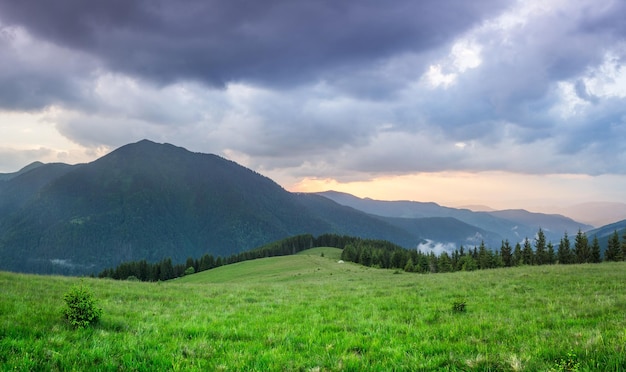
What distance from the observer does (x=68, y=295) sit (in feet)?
35.6

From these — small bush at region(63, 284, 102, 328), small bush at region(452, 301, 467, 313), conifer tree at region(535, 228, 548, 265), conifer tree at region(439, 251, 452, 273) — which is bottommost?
conifer tree at region(439, 251, 452, 273)

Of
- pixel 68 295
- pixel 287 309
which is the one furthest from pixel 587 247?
pixel 68 295

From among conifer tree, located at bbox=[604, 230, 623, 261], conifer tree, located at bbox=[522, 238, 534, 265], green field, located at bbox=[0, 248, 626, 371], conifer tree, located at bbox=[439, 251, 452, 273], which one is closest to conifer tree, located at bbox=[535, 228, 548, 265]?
conifer tree, located at bbox=[522, 238, 534, 265]

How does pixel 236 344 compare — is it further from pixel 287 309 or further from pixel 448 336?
pixel 287 309

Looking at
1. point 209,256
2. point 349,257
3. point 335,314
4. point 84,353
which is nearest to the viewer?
point 84,353

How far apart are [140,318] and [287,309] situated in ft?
19.1

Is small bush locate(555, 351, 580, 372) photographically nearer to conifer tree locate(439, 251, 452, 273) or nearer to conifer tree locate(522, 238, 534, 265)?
conifer tree locate(522, 238, 534, 265)

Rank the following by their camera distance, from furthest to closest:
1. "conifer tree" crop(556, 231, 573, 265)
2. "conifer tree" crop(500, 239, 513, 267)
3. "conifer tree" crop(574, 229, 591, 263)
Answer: "conifer tree" crop(500, 239, 513, 267), "conifer tree" crop(556, 231, 573, 265), "conifer tree" crop(574, 229, 591, 263)

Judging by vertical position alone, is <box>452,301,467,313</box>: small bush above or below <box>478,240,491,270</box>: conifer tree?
above

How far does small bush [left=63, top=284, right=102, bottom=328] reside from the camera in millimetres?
10531

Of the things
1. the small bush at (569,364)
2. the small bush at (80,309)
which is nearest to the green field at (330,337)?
the small bush at (569,364)

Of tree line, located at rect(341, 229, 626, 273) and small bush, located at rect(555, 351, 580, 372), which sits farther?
tree line, located at rect(341, 229, 626, 273)

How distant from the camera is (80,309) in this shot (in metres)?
10.7

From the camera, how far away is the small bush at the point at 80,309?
1053 centimetres
